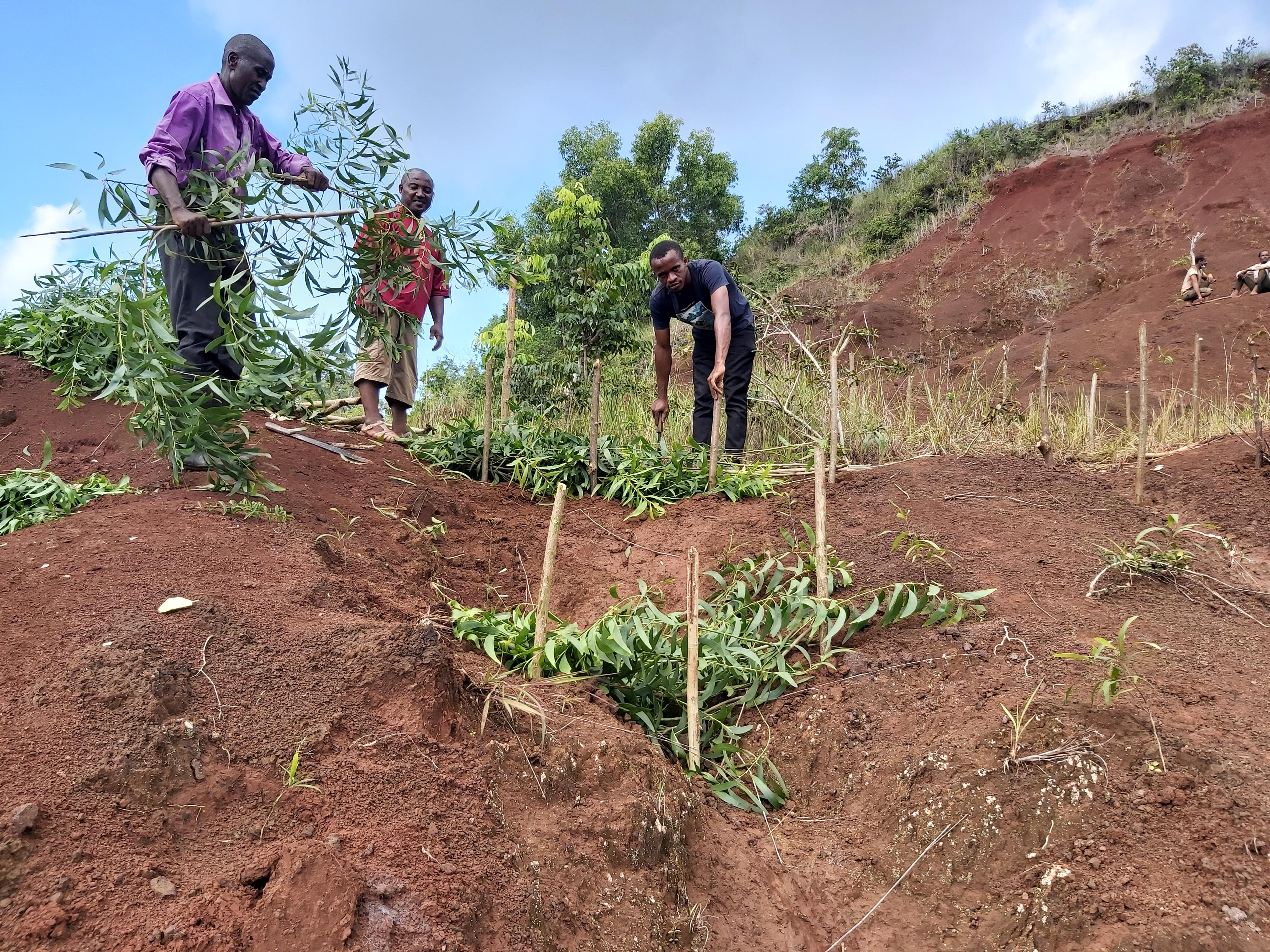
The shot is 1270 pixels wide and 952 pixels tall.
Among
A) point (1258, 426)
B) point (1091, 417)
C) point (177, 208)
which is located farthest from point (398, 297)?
point (1091, 417)

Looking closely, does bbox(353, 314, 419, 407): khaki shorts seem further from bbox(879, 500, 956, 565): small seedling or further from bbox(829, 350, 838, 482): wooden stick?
bbox(879, 500, 956, 565): small seedling

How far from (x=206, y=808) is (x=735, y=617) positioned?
5.81 ft

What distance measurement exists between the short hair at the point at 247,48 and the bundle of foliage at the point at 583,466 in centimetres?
218

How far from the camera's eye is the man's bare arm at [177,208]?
285cm

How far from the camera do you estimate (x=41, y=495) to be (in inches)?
117

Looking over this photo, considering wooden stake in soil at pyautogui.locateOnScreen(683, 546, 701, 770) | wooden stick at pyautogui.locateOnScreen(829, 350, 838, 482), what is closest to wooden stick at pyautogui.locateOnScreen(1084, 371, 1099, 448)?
wooden stick at pyautogui.locateOnScreen(829, 350, 838, 482)

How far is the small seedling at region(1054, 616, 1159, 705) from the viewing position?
2.11 metres

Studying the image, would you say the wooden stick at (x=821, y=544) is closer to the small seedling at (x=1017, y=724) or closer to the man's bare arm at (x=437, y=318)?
the small seedling at (x=1017, y=724)

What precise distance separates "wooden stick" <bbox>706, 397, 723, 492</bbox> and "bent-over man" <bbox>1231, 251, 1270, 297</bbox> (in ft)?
37.1

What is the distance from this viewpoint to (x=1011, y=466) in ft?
14.5

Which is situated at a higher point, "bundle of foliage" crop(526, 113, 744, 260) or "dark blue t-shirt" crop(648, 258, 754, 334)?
"bundle of foliage" crop(526, 113, 744, 260)

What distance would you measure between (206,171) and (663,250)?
2312 mm

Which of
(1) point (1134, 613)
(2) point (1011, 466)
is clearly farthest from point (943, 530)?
(2) point (1011, 466)

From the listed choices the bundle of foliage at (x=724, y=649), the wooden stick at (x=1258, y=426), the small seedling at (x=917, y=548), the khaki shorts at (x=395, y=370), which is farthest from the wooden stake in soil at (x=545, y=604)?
the wooden stick at (x=1258, y=426)
